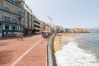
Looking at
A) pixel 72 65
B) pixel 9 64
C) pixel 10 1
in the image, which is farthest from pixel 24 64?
pixel 10 1

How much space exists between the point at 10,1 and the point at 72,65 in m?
42.9

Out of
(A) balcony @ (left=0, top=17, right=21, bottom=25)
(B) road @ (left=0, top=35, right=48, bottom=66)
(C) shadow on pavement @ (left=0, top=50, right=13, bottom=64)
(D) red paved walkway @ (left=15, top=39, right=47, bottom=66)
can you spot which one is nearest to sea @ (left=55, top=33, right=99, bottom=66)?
(D) red paved walkway @ (left=15, top=39, right=47, bottom=66)

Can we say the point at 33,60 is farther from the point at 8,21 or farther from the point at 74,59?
the point at 8,21

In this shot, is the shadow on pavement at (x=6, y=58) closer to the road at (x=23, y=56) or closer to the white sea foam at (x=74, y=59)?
the road at (x=23, y=56)

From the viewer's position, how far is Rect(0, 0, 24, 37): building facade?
164ft

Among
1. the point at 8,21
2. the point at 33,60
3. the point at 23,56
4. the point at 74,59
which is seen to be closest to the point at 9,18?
the point at 8,21

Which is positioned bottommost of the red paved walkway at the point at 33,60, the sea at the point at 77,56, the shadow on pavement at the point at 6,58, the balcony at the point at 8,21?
the sea at the point at 77,56

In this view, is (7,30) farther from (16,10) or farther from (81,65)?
(81,65)

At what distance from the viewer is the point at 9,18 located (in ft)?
179

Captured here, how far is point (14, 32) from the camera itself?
59906mm

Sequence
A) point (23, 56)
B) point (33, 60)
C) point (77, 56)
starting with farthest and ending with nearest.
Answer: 1. point (77, 56)
2. point (23, 56)
3. point (33, 60)

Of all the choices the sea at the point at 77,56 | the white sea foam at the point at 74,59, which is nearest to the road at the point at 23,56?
the white sea foam at the point at 74,59

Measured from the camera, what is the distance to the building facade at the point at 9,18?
49.9 m

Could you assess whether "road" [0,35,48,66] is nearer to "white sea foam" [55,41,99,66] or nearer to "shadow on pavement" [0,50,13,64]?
"shadow on pavement" [0,50,13,64]
